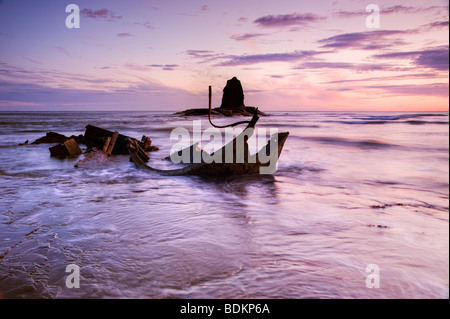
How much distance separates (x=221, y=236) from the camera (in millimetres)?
4070

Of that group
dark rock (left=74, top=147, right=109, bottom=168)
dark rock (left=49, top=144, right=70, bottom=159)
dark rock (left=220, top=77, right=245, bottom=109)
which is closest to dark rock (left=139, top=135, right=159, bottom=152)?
dark rock (left=74, top=147, right=109, bottom=168)

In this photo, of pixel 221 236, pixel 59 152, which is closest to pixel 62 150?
pixel 59 152

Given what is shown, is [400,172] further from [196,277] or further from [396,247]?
[196,277]

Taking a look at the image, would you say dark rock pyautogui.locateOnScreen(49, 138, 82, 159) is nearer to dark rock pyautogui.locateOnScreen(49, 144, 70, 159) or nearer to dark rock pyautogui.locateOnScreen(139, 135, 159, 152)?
dark rock pyautogui.locateOnScreen(49, 144, 70, 159)

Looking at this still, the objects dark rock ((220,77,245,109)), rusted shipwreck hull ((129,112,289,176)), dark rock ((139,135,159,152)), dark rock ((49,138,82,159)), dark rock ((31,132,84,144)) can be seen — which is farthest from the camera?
dark rock ((220,77,245,109))

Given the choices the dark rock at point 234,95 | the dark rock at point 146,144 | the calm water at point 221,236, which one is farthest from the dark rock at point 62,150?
the dark rock at point 234,95

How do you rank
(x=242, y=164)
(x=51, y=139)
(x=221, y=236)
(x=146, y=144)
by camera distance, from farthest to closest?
(x=51, y=139) < (x=146, y=144) < (x=242, y=164) < (x=221, y=236)

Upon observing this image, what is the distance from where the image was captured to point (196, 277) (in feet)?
9.82

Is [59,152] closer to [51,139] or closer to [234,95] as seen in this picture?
[51,139]

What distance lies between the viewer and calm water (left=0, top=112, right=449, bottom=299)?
2.86 m

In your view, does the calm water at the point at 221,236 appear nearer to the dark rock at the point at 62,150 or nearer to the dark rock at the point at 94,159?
the dark rock at the point at 94,159

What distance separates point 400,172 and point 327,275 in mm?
7943
